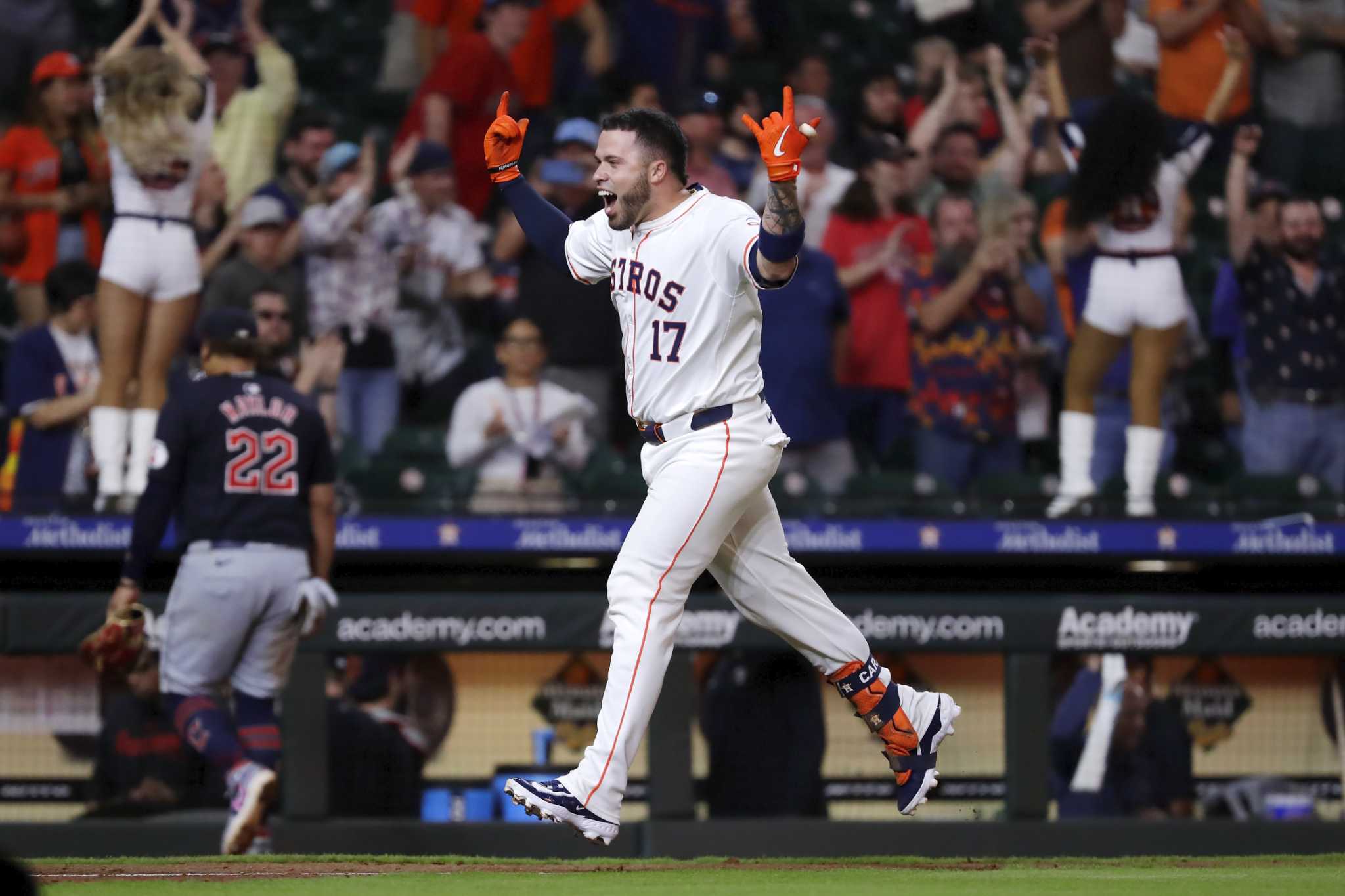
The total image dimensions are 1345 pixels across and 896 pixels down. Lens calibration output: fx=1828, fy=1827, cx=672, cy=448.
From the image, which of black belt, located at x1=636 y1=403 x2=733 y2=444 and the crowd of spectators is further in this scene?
the crowd of spectators

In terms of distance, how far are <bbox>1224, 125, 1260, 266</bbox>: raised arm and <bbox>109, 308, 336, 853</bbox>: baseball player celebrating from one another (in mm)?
4868

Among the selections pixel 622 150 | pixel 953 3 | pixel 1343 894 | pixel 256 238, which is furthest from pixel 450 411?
pixel 1343 894

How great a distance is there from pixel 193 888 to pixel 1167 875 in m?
2.22

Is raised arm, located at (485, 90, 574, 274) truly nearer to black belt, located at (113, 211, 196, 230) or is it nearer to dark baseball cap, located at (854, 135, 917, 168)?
black belt, located at (113, 211, 196, 230)

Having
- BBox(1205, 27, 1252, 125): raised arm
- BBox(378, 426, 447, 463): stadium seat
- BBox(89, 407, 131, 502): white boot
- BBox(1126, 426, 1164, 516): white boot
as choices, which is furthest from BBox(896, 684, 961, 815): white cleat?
BBox(1205, 27, 1252, 125): raised arm

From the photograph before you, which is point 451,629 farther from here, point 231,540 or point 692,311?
point 692,311

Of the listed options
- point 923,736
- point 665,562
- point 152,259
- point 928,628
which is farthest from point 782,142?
point 152,259

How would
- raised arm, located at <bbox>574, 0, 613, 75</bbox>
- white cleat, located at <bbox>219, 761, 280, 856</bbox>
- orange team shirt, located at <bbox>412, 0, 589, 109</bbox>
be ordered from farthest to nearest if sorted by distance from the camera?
1. raised arm, located at <bbox>574, 0, 613, 75</bbox>
2. orange team shirt, located at <bbox>412, 0, 589, 109</bbox>
3. white cleat, located at <bbox>219, 761, 280, 856</bbox>

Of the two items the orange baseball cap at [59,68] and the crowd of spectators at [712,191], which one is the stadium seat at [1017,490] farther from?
the orange baseball cap at [59,68]

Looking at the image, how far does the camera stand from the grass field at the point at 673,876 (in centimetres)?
386

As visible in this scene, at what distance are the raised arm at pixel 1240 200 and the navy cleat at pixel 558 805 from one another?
223 inches

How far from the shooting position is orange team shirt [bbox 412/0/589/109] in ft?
28.9

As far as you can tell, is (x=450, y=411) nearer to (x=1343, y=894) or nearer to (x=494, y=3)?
(x=494, y=3)

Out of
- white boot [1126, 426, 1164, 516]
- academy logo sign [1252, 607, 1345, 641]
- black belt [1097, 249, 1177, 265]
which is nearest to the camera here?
academy logo sign [1252, 607, 1345, 641]
